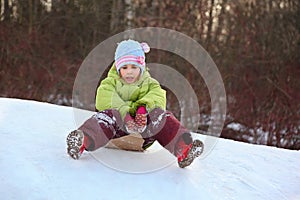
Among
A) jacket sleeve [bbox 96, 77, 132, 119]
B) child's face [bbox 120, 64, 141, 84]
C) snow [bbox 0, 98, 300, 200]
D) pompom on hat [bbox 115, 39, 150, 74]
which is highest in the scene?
pompom on hat [bbox 115, 39, 150, 74]

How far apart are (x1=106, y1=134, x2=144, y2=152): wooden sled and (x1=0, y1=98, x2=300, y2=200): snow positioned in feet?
0.13

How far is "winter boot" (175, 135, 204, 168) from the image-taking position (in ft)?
7.09

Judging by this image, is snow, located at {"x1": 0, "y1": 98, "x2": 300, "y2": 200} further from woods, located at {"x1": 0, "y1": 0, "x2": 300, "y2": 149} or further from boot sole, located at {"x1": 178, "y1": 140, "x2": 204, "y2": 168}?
woods, located at {"x1": 0, "y1": 0, "x2": 300, "y2": 149}

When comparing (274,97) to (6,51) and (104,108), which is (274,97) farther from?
(104,108)

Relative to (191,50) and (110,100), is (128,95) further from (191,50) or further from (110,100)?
(191,50)

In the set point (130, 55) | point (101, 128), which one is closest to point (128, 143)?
point (101, 128)

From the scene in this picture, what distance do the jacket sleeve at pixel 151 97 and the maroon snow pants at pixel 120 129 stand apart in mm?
46

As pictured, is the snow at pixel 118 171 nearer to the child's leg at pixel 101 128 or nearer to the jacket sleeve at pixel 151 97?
the child's leg at pixel 101 128

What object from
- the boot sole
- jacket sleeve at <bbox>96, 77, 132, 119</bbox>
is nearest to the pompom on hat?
jacket sleeve at <bbox>96, 77, 132, 119</bbox>

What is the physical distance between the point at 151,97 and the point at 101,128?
323mm

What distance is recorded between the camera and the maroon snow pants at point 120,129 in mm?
2184

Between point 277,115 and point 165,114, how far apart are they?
4815mm

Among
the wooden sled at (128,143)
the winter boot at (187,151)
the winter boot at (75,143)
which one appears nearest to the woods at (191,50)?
the wooden sled at (128,143)

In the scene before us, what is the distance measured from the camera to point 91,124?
2.19 metres
